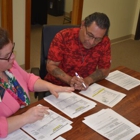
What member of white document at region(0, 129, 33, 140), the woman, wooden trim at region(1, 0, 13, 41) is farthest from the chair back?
wooden trim at region(1, 0, 13, 41)

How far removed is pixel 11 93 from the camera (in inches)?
54.4

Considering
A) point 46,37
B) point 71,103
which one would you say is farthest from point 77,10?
point 71,103

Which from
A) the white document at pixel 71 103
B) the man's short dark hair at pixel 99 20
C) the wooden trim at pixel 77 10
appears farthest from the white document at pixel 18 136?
the wooden trim at pixel 77 10

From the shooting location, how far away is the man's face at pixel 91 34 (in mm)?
1705

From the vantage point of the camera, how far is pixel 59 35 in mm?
1911

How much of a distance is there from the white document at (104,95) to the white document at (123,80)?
0.45 ft

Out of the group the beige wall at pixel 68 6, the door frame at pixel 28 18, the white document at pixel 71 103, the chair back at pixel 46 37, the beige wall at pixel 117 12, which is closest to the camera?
the white document at pixel 71 103

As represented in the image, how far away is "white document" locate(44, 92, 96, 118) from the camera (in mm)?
1432

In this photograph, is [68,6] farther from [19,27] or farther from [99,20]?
[99,20]

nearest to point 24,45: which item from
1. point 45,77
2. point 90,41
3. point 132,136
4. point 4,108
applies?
point 45,77

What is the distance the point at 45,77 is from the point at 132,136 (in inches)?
38.6

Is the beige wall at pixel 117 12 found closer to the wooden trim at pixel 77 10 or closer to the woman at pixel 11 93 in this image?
the wooden trim at pixel 77 10

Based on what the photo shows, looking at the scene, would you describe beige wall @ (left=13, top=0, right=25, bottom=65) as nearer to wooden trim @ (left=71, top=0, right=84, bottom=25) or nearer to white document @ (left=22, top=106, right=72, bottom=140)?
wooden trim @ (left=71, top=0, right=84, bottom=25)

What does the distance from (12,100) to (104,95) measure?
2.02 feet
